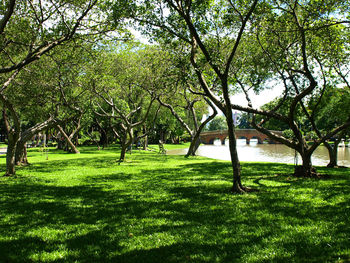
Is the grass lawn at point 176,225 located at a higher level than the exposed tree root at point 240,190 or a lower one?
lower

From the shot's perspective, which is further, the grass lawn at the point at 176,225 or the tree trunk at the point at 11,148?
the tree trunk at the point at 11,148

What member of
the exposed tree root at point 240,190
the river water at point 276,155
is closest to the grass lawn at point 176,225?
the exposed tree root at point 240,190

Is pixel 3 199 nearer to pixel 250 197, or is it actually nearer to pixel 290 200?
pixel 250 197

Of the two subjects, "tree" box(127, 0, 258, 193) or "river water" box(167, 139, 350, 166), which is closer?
"tree" box(127, 0, 258, 193)

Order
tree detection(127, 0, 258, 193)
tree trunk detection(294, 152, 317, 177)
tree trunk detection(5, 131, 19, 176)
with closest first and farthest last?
tree detection(127, 0, 258, 193) → tree trunk detection(294, 152, 317, 177) → tree trunk detection(5, 131, 19, 176)

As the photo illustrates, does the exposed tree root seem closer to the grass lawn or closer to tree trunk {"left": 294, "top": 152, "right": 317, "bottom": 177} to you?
the grass lawn

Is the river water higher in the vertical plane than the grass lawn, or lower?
lower

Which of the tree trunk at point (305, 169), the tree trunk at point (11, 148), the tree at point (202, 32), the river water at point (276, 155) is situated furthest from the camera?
the river water at point (276, 155)

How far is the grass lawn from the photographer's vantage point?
4.60 m

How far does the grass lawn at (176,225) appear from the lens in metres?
4.60

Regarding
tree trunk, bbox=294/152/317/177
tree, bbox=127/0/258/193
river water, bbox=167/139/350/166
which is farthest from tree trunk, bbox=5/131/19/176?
river water, bbox=167/139/350/166

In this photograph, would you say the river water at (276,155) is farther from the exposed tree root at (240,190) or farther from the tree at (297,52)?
the exposed tree root at (240,190)

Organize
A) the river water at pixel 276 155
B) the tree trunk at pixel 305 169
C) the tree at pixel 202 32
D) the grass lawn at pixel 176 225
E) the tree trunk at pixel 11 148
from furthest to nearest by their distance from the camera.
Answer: the river water at pixel 276 155 < the tree trunk at pixel 11 148 < the tree trunk at pixel 305 169 < the tree at pixel 202 32 < the grass lawn at pixel 176 225

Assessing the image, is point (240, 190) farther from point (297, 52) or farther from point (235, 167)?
point (297, 52)
